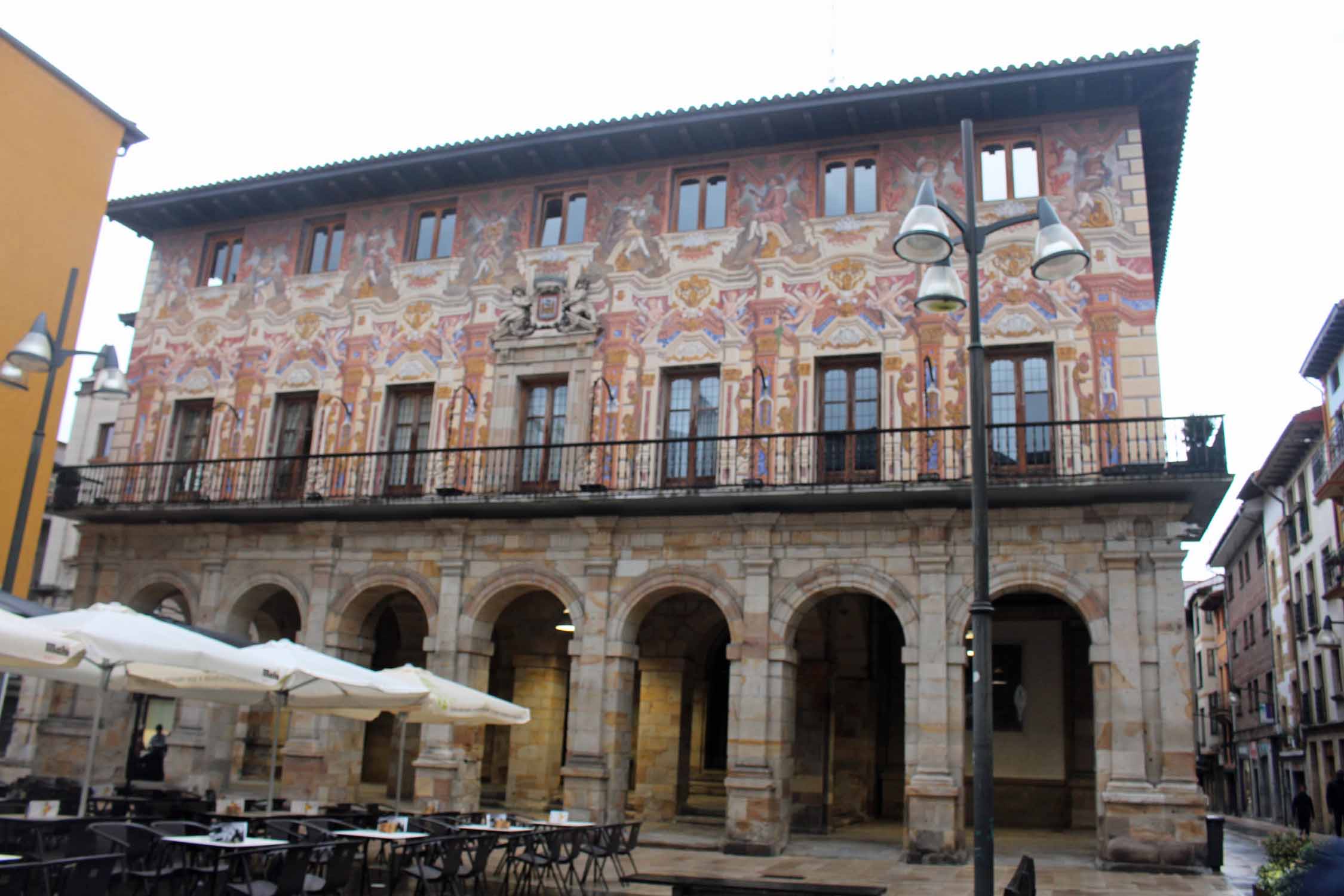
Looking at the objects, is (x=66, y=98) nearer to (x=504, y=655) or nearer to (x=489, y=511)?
(x=489, y=511)

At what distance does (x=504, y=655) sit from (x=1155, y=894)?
44.7ft

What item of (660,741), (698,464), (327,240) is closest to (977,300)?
(698,464)

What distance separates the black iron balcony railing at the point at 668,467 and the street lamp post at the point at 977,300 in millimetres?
7110

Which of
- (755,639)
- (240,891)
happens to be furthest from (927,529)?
(240,891)

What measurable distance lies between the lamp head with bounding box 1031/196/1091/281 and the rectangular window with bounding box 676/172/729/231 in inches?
408

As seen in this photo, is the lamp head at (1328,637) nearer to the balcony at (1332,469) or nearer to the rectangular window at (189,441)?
the balcony at (1332,469)

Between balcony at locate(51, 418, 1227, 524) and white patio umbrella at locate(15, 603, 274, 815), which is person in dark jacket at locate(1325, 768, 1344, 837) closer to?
balcony at locate(51, 418, 1227, 524)

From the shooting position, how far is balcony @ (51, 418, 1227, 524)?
1630cm

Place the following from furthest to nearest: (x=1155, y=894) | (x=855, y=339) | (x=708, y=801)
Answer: (x=708, y=801), (x=855, y=339), (x=1155, y=894)

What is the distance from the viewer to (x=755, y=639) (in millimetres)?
17438

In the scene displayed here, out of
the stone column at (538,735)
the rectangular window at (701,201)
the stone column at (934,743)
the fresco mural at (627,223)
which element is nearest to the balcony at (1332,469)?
the stone column at (934,743)

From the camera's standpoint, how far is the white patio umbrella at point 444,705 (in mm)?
13555

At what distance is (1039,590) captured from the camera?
16688 mm

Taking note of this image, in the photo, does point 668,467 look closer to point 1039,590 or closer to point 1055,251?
point 1039,590
